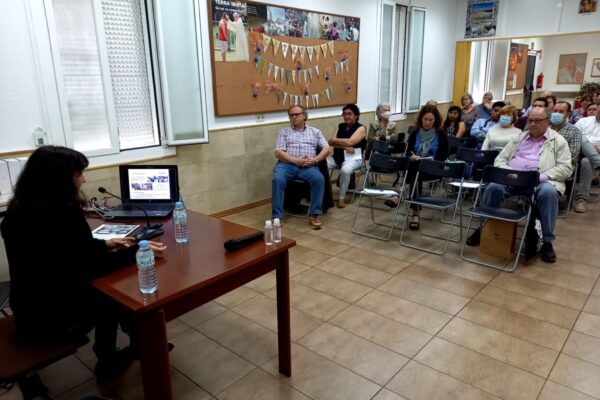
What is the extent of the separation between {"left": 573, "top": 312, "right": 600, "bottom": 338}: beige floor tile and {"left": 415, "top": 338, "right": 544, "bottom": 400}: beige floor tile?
0.69 meters

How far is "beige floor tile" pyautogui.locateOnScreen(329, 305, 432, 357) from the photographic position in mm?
2502

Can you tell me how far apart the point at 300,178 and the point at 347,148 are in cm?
97

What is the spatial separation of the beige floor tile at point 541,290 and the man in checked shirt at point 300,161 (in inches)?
75.0

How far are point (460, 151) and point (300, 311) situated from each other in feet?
9.56

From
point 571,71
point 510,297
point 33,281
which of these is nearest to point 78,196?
point 33,281

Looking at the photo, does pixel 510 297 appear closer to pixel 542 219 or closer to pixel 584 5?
pixel 542 219

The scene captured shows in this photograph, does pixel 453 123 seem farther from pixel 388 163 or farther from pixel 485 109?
pixel 388 163

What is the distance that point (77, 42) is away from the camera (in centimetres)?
354

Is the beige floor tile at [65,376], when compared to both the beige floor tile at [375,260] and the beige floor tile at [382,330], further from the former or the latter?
the beige floor tile at [375,260]

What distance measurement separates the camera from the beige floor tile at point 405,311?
2.72 metres

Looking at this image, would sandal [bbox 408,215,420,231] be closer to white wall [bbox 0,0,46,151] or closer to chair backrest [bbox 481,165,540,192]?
chair backrest [bbox 481,165,540,192]

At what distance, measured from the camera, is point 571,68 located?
1110 centimetres

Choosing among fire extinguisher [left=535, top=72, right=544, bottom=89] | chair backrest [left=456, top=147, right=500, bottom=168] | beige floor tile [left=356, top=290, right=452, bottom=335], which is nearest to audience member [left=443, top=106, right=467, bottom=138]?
chair backrest [left=456, top=147, right=500, bottom=168]

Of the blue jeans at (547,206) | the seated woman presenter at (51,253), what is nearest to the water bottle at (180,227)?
the seated woman presenter at (51,253)
